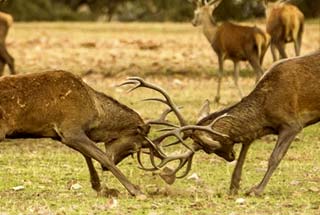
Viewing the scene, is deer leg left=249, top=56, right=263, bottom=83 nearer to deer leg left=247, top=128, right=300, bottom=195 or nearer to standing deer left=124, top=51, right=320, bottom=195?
standing deer left=124, top=51, right=320, bottom=195

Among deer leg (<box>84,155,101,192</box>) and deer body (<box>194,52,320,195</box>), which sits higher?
deer body (<box>194,52,320,195</box>)

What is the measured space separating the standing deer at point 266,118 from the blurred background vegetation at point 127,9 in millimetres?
28171

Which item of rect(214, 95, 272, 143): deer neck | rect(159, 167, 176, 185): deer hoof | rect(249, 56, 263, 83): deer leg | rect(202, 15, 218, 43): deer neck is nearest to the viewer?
rect(159, 167, 176, 185): deer hoof

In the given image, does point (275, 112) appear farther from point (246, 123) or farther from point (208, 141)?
point (208, 141)

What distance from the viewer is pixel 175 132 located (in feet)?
34.5

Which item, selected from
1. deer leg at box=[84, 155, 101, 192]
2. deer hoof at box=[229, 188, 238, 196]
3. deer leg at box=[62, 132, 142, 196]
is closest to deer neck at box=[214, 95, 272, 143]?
deer hoof at box=[229, 188, 238, 196]

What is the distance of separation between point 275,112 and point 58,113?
204cm

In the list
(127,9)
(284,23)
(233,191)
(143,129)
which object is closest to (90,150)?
(143,129)

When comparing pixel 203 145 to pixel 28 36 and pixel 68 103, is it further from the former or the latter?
pixel 28 36

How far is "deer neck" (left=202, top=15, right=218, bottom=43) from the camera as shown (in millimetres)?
20547

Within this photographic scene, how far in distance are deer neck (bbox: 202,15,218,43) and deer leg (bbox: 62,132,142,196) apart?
10334 mm

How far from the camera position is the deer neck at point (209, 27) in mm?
20547

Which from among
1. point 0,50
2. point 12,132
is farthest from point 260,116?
point 0,50

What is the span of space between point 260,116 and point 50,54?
1672cm
